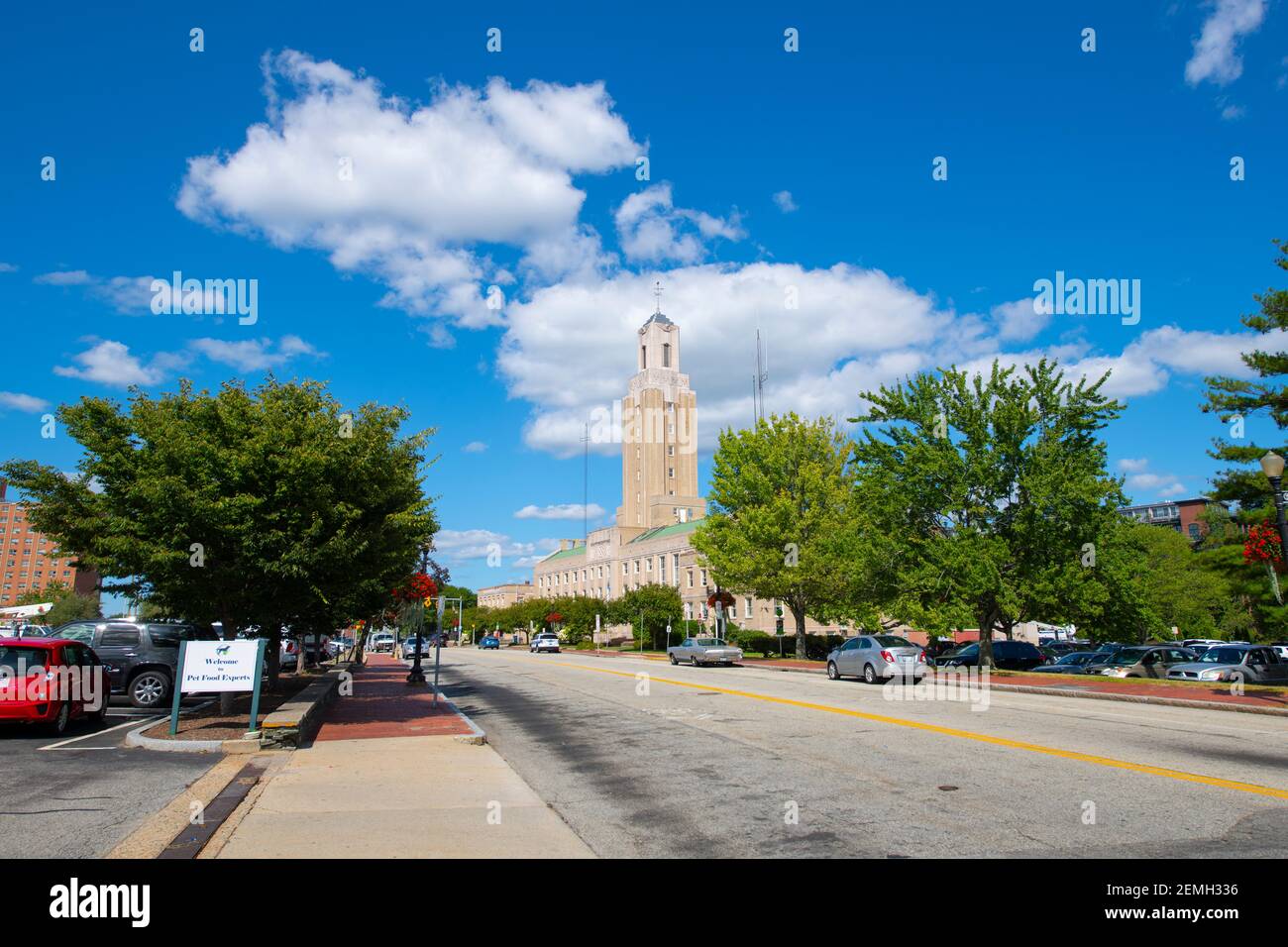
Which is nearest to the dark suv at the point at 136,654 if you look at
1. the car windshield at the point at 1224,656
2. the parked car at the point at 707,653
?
the parked car at the point at 707,653

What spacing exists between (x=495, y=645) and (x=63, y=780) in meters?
87.8

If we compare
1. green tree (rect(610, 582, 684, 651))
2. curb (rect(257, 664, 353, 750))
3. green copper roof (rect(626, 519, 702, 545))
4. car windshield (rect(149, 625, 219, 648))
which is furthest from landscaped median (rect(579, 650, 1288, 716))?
green copper roof (rect(626, 519, 702, 545))

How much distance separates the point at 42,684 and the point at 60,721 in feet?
2.77

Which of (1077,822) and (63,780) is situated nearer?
(1077,822)

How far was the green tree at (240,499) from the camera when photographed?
534 inches

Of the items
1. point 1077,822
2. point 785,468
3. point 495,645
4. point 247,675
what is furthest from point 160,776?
point 495,645

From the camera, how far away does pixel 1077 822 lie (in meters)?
7.23

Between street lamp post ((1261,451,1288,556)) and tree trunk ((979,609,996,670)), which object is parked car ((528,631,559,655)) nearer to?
tree trunk ((979,609,996,670))

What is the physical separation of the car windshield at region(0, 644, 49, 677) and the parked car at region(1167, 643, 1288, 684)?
26.3 meters

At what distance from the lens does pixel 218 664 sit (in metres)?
12.7

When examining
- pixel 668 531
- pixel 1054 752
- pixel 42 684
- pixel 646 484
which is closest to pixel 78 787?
pixel 42 684

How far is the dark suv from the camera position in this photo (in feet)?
57.8

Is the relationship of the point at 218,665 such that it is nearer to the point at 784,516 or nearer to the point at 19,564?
the point at 784,516
